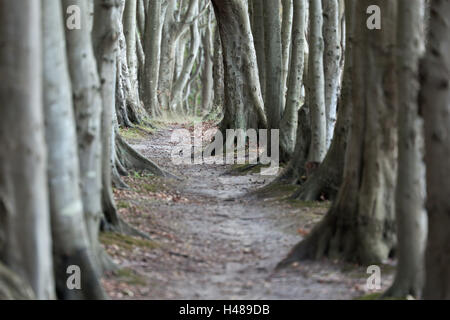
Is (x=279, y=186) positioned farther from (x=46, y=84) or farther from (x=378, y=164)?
(x=46, y=84)

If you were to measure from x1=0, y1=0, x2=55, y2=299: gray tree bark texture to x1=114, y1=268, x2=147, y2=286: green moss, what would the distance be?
2.06 metres

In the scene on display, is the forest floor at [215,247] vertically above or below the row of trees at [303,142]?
below

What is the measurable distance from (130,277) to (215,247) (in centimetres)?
198

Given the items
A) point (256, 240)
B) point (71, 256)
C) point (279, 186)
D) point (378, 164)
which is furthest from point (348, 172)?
point (279, 186)

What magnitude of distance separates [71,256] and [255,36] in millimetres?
12720

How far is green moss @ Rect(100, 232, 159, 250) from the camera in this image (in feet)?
26.1

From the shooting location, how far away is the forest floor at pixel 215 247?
6.78 meters

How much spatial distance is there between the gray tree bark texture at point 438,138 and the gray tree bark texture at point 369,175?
2.55 metres

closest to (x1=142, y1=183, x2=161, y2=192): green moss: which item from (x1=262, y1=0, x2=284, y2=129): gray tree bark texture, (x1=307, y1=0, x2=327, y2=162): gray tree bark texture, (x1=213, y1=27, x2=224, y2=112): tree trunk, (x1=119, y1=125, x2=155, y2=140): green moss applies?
(x1=307, y1=0, x2=327, y2=162): gray tree bark texture

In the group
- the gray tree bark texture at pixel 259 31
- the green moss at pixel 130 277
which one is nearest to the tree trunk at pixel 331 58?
the gray tree bark texture at pixel 259 31

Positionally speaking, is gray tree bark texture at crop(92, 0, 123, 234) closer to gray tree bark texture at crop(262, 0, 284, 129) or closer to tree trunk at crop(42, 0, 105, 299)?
tree trunk at crop(42, 0, 105, 299)

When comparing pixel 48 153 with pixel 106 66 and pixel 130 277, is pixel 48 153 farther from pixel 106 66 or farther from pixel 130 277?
pixel 106 66

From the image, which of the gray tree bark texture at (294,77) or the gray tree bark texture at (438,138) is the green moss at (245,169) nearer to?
the gray tree bark texture at (294,77)

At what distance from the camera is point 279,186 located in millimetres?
12391
